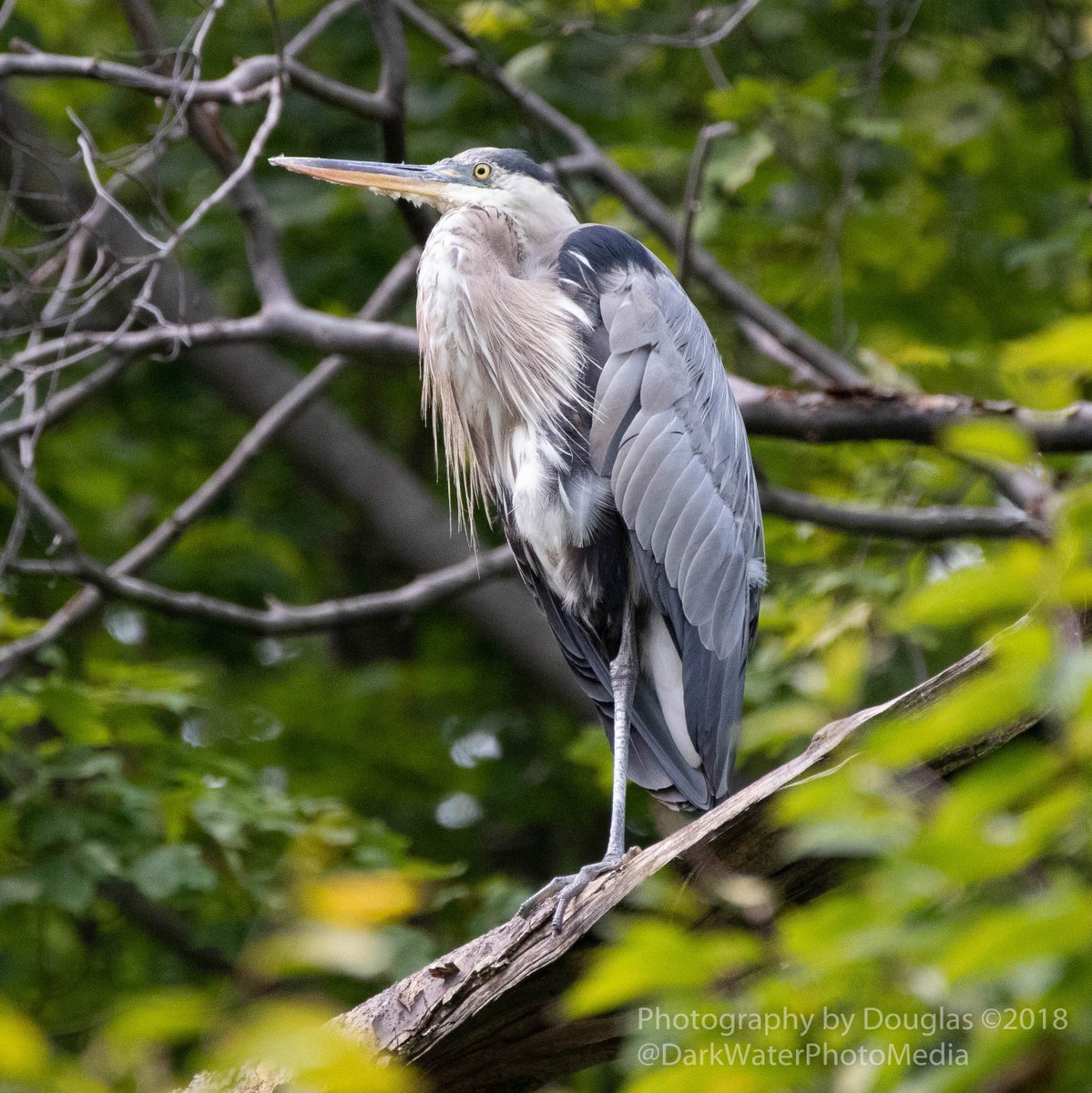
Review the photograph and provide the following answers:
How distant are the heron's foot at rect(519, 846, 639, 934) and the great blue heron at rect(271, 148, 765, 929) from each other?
0.94 ft

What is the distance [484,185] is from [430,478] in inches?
127

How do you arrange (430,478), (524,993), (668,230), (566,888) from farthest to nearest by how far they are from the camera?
(430,478) → (668,230) → (566,888) → (524,993)

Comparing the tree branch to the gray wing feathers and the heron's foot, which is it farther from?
the gray wing feathers

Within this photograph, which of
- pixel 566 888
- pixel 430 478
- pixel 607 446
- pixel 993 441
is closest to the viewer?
pixel 993 441

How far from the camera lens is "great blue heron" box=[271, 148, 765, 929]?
3.48m

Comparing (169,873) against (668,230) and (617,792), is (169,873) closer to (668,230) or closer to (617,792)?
(617,792)

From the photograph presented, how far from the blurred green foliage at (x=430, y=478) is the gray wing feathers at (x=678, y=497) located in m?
0.26

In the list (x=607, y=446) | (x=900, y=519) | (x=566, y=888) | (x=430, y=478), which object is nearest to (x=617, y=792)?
(x=566, y=888)

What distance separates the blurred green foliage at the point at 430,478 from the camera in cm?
400

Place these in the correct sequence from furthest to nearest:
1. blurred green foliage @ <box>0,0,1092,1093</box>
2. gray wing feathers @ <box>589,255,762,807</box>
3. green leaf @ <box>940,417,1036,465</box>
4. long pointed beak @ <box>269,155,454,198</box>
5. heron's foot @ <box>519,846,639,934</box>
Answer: blurred green foliage @ <box>0,0,1092,1093</box> < long pointed beak @ <box>269,155,454,198</box> < gray wing feathers @ <box>589,255,762,807</box> < heron's foot @ <box>519,846,639,934</box> < green leaf @ <box>940,417,1036,465</box>

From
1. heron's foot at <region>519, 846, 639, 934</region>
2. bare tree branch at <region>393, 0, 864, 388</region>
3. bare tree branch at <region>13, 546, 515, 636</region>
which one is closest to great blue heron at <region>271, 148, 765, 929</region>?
heron's foot at <region>519, 846, 639, 934</region>

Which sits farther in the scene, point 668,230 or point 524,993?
point 668,230

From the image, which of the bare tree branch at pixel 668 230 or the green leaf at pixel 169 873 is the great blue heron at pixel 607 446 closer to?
the bare tree branch at pixel 668 230

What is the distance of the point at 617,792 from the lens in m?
3.28
